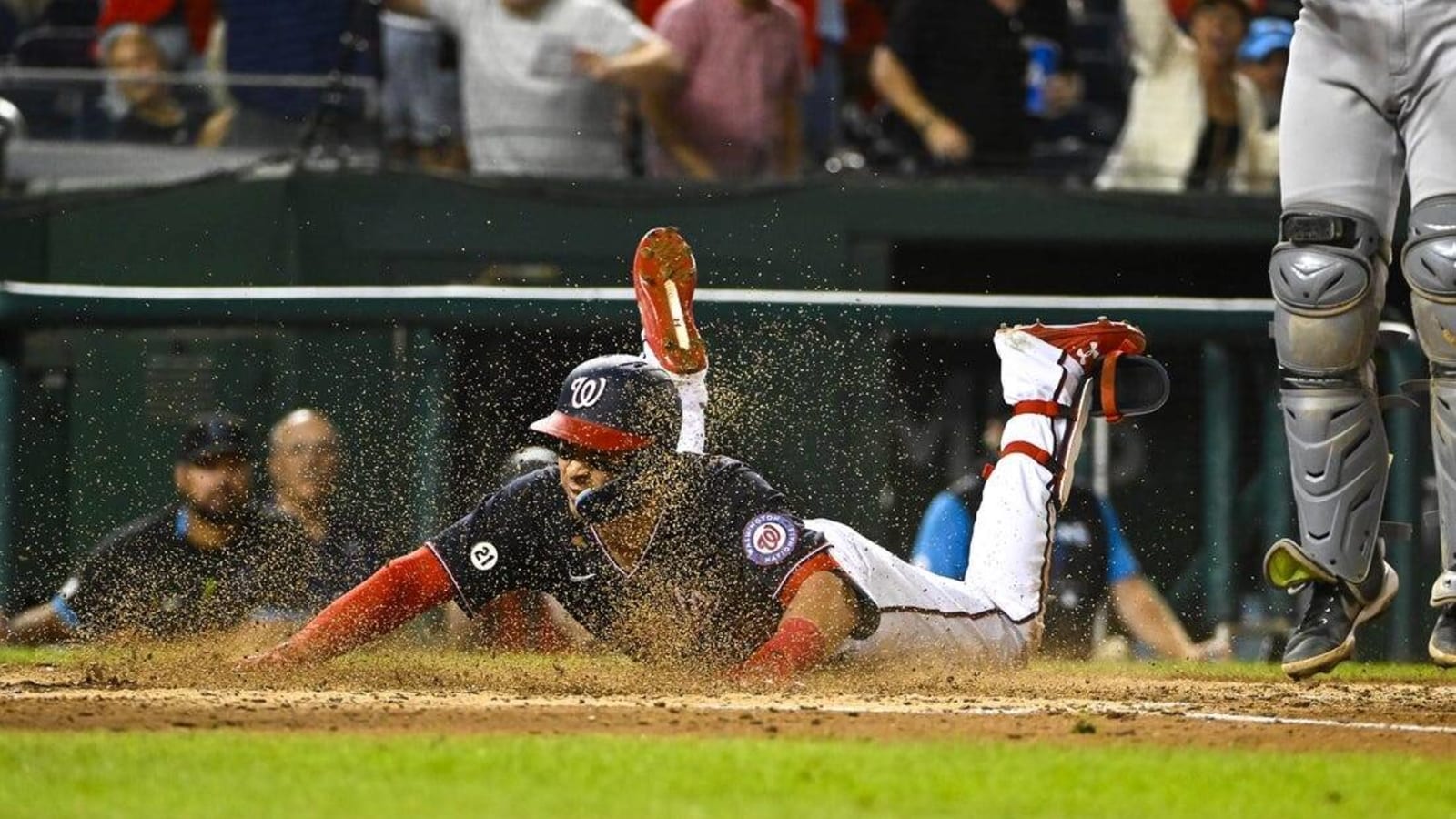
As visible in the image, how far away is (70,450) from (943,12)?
13.0 feet

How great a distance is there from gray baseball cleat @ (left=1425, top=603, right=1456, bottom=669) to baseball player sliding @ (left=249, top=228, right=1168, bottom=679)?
4.39 feet

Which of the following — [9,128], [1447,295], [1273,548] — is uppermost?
[9,128]

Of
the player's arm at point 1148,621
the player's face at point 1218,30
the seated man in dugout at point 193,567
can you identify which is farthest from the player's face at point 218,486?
the player's face at point 1218,30

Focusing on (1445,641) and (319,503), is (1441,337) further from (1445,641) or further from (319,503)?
(319,503)

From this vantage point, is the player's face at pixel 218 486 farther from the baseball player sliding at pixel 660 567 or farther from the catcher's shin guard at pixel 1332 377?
the catcher's shin guard at pixel 1332 377

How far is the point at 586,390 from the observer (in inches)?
232

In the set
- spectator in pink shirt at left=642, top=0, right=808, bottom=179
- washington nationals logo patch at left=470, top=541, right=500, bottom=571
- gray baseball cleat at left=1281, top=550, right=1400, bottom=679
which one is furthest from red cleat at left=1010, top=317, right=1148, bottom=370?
spectator in pink shirt at left=642, top=0, right=808, bottom=179

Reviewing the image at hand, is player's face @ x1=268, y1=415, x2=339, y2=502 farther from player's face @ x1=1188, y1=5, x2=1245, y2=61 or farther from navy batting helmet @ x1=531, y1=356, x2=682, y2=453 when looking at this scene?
player's face @ x1=1188, y1=5, x2=1245, y2=61

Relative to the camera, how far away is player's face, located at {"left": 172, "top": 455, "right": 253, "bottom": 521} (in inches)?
309

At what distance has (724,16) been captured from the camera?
962cm

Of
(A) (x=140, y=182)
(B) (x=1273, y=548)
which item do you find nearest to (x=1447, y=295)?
(B) (x=1273, y=548)

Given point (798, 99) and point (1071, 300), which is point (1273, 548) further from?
point (798, 99)

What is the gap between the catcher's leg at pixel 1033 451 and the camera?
6.76 meters

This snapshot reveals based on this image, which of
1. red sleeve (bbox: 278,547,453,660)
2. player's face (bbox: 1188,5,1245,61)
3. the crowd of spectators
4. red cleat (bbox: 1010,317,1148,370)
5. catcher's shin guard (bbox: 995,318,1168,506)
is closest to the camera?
red sleeve (bbox: 278,547,453,660)
